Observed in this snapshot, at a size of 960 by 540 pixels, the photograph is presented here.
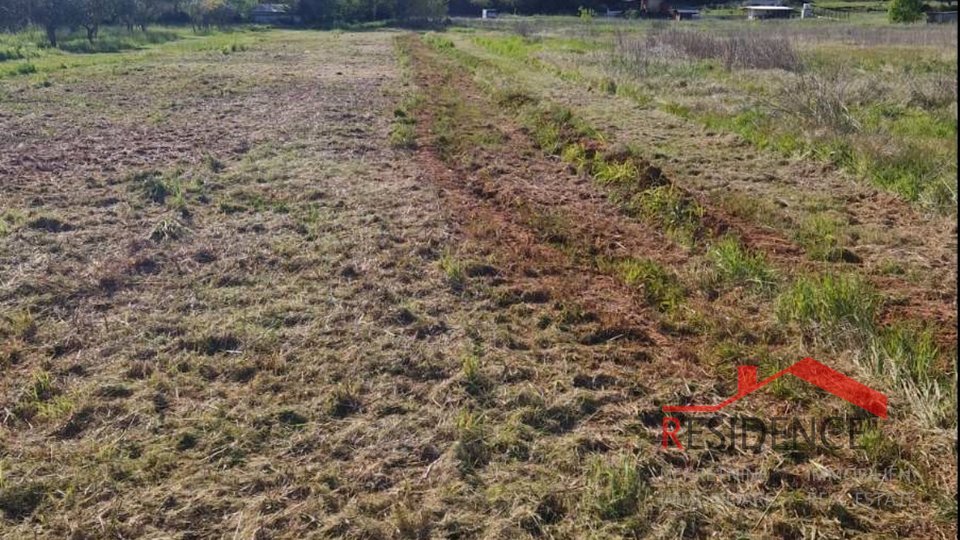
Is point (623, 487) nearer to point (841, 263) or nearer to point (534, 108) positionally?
point (841, 263)

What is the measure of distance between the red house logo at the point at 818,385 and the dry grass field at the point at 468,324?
6cm

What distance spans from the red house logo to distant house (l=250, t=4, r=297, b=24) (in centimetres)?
5531

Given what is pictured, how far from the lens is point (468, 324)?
4.32m

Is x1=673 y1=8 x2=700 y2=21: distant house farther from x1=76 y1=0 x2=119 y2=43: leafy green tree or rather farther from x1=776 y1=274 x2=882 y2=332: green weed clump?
x1=776 y1=274 x2=882 y2=332: green weed clump

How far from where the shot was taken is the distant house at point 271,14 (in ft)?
172

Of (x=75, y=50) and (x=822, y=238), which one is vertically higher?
(x=75, y=50)

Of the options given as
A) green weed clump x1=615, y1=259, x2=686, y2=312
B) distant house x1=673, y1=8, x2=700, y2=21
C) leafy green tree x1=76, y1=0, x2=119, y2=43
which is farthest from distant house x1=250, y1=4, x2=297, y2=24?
green weed clump x1=615, y1=259, x2=686, y2=312

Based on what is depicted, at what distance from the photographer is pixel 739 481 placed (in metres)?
2.87

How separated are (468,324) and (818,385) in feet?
6.94

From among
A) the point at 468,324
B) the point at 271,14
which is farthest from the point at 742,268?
the point at 271,14

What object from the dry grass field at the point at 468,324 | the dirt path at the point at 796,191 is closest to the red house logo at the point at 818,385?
the dry grass field at the point at 468,324

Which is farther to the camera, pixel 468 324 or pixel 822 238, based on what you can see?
pixel 822 238

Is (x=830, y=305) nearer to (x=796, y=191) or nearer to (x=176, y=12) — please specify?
(x=796, y=191)

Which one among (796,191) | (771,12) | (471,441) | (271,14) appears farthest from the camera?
(771,12)
